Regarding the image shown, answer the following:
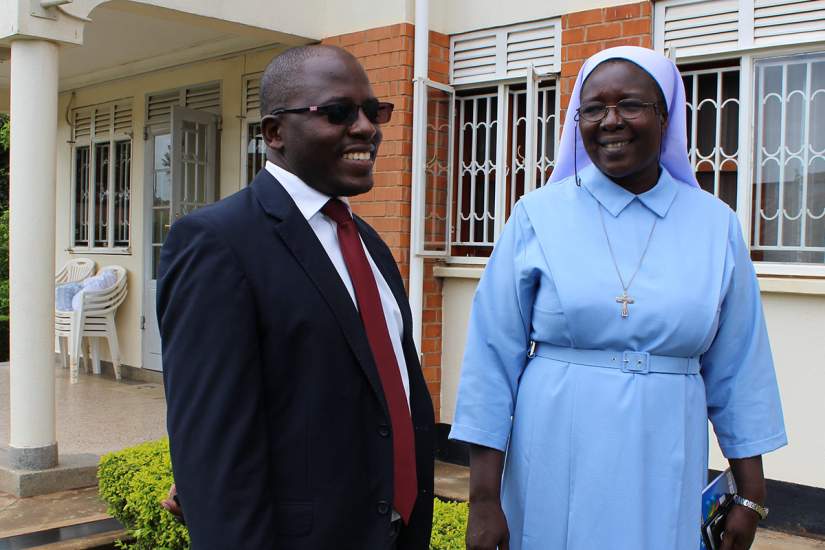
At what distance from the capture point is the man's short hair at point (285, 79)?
193cm

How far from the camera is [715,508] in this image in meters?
2.36

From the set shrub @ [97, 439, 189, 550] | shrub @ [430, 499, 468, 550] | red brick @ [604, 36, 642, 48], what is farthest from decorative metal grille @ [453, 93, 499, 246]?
shrub @ [430, 499, 468, 550]

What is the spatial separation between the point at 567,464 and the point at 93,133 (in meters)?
9.13

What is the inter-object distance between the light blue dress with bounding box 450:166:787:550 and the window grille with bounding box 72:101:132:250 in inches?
321

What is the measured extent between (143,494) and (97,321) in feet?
18.2

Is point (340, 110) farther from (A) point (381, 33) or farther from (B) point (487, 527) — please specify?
(A) point (381, 33)

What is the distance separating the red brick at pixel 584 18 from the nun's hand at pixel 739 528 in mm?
3944

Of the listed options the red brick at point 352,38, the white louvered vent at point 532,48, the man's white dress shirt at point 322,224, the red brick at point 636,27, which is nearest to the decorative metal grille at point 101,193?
the red brick at point 352,38

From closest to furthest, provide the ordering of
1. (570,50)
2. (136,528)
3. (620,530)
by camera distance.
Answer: (620,530) → (136,528) → (570,50)

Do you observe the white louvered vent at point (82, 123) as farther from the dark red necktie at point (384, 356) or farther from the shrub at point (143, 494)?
the dark red necktie at point (384, 356)

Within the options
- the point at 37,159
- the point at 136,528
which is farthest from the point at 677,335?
the point at 37,159

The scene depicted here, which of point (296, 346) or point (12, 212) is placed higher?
point (12, 212)

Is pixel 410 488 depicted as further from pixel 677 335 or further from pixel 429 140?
pixel 429 140

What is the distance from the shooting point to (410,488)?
2.05 meters
